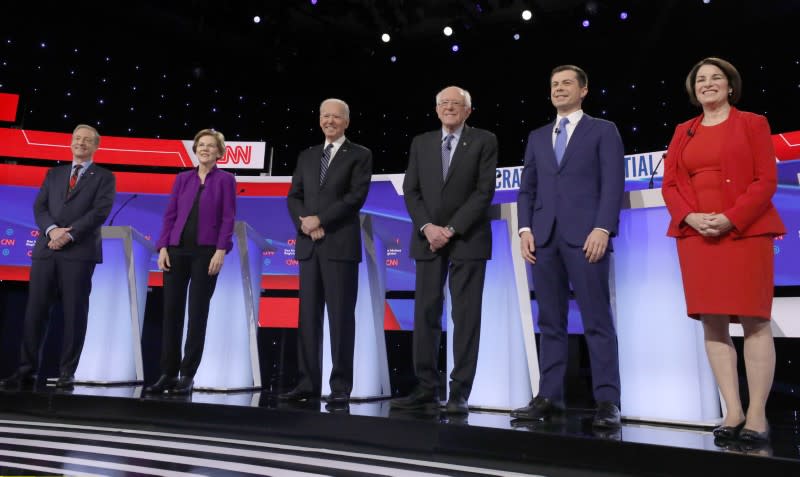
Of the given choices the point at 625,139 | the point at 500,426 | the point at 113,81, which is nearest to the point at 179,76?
the point at 113,81

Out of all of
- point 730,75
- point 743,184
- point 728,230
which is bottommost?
point 728,230

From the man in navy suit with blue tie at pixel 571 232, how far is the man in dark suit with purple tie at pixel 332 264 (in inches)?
34.0

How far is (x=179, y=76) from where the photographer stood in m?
10.6

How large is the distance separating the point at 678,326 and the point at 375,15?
296 inches

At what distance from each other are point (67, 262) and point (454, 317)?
2277 mm

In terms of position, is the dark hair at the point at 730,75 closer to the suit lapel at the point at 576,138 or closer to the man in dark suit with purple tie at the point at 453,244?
the suit lapel at the point at 576,138

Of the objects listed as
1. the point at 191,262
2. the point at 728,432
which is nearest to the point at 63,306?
the point at 191,262

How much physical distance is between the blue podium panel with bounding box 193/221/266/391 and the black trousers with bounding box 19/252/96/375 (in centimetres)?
69

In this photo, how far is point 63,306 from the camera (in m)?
3.53

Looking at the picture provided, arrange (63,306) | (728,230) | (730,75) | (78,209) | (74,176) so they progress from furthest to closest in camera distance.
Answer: (74,176) < (78,209) < (63,306) < (730,75) < (728,230)

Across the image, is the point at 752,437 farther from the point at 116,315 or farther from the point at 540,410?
the point at 116,315

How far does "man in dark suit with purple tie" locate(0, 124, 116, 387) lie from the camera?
11.5ft

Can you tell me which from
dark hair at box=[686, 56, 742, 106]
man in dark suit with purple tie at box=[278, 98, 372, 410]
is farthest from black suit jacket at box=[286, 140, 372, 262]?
dark hair at box=[686, 56, 742, 106]

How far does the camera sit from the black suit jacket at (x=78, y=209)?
11.7 ft
